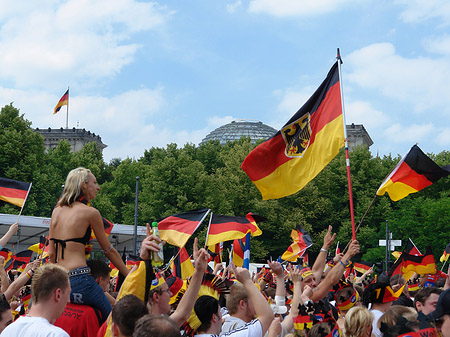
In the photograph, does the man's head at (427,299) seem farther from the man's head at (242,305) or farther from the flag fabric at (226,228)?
the flag fabric at (226,228)

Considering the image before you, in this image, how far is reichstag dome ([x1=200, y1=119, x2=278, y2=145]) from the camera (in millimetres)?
99744

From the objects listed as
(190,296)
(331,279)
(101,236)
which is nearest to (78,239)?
(101,236)

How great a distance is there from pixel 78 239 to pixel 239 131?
96544mm

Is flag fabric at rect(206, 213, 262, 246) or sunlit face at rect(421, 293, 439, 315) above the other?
flag fabric at rect(206, 213, 262, 246)

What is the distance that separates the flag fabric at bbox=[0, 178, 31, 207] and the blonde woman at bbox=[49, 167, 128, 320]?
21.8ft

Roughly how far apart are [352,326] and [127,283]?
2163 millimetres

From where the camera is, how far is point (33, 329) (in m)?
3.98

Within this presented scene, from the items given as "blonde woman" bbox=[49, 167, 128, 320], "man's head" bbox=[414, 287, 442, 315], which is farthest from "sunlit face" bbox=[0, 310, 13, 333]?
"man's head" bbox=[414, 287, 442, 315]

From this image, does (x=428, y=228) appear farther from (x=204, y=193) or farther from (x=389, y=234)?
(x=204, y=193)

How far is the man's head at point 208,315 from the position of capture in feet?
16.7

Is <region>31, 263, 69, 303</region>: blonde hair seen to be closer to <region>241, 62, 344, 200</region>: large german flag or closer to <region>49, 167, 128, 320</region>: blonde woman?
<region>49, 167, 128, 320</region>: blonde woman

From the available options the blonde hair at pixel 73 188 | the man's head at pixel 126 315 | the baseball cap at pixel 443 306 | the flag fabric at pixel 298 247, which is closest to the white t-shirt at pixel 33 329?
the man's head at pixel 126 315

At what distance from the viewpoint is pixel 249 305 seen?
5.55 metres

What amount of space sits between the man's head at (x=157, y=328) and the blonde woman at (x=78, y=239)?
2.36 m
